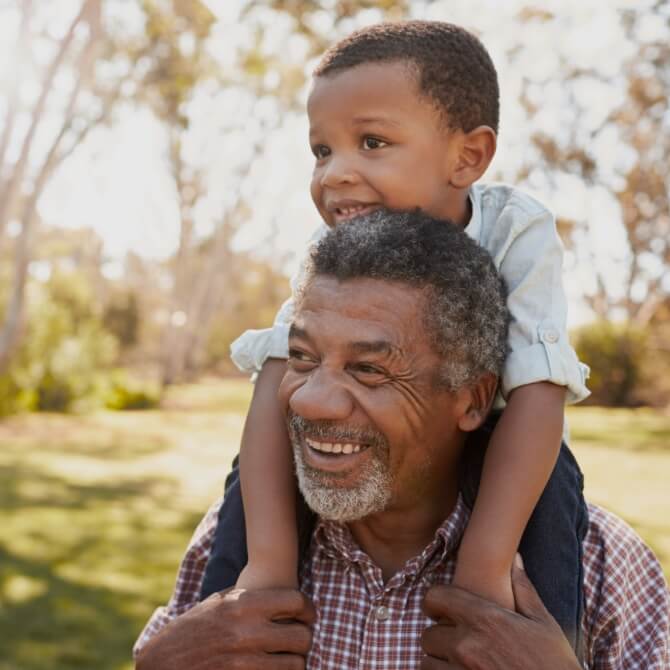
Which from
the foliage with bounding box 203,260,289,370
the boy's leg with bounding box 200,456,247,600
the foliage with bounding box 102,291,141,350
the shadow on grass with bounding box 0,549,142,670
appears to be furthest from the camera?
the foliage with bounding box 203,260,289,370

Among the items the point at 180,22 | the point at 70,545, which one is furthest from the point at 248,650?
the point at 180,22

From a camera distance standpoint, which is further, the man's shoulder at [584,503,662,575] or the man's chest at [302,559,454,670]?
the man's shoulder at [584,503,662,575]

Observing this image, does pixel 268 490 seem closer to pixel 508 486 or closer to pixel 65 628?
pixel 508 486

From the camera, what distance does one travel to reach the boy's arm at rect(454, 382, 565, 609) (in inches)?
82.9

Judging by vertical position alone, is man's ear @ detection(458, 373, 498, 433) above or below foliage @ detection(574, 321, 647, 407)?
above

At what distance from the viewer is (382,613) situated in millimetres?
2344

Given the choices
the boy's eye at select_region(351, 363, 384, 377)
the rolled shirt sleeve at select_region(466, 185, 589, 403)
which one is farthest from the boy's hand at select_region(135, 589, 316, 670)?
the rolled shirt sleeve at select_region(466, 185, 589, 403)

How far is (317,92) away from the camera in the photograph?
2.54 metres

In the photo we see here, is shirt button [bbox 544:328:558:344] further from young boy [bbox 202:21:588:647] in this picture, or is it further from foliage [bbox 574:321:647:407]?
foliage [bbox 574:321:647:407]

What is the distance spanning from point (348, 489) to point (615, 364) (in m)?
27.1

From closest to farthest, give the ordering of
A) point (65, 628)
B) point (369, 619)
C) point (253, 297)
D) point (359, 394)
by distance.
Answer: point (359, 394) → point (369, 619) → point (65, 628) → point (253, 297)

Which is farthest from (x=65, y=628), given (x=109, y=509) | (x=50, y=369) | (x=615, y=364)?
(x=615, y=364)

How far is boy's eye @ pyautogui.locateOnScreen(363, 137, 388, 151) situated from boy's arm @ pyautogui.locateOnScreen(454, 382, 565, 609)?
0.78 metres

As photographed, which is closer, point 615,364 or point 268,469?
point 268,469
